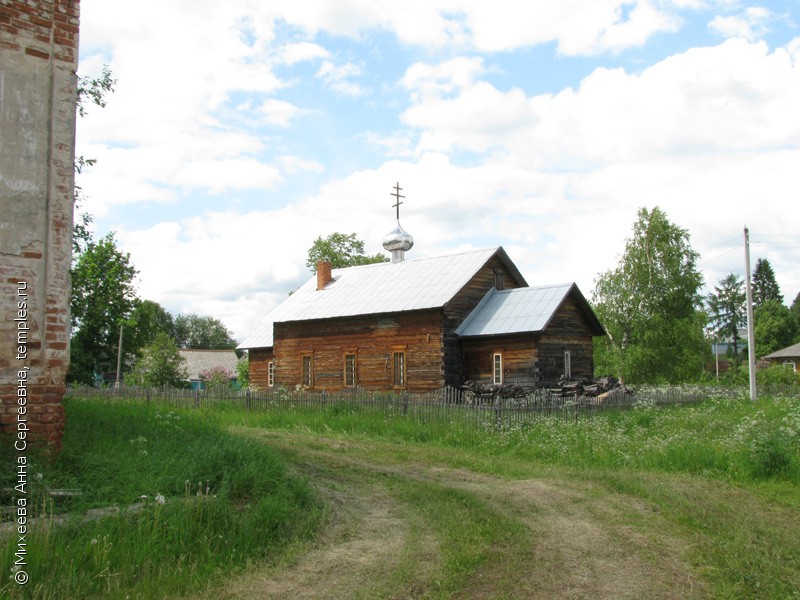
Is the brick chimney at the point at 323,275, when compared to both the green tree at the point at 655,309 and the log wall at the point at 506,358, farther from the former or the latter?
the green tree at the point at 655,309

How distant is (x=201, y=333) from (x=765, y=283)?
249ft

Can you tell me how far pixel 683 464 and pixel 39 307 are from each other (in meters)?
9.54

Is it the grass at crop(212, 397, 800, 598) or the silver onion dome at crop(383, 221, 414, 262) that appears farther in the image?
the silver onion dome at crop(383, 221, 414, 262)

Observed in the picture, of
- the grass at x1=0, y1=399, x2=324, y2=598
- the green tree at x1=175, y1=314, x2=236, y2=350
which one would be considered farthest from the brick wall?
the green tree at x1=175, y1=314, x2=236, y2=350

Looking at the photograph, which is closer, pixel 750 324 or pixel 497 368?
pixel 750 324

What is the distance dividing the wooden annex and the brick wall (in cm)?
1730

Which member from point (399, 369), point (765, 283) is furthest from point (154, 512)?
point (765, 283)

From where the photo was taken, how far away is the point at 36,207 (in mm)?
7750

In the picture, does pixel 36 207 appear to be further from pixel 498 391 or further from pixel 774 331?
pixel 774 331

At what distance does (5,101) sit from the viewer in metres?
7.73

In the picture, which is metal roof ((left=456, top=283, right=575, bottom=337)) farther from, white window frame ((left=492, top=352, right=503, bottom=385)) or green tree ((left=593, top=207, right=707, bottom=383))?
green tree ((left=593, top=207, right=707, bottom=383))

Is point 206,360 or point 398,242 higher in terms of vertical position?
point 398,242

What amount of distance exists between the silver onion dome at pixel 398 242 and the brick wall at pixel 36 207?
25267mm

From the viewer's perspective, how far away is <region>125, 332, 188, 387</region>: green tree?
4128cm
